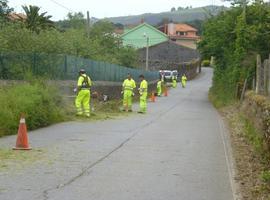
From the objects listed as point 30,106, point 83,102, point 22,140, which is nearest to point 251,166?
point 22,140

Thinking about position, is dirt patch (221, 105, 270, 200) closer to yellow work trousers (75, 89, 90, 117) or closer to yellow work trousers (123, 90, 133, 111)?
yellow work trousers (75, 89, 90, 117)

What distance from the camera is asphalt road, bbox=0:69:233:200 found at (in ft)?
29.0

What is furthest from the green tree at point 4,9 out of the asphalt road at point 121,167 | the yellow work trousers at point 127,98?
the asphalt road at point 121,167

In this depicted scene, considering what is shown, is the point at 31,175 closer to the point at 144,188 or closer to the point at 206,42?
the point at 144,188

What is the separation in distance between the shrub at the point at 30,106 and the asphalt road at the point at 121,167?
514 mm

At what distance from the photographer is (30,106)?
17625 mm

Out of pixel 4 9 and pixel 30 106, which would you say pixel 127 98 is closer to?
pixel 30 106

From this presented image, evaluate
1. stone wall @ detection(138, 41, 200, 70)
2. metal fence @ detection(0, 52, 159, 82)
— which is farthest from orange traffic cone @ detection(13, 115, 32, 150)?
stone wall @ detection(138, 41, 200, 70)

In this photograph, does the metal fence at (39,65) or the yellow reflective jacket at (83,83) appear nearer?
the yellow reflective jacket at (83,83)

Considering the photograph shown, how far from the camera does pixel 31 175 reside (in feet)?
32.7

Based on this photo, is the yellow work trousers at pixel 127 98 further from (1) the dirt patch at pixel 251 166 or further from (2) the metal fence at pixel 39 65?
(1) the dirt patch at pixel 251 166

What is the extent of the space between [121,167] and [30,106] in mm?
7105

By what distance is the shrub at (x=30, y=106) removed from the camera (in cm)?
1633

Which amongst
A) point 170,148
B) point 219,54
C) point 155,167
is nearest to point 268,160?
point 155,167
